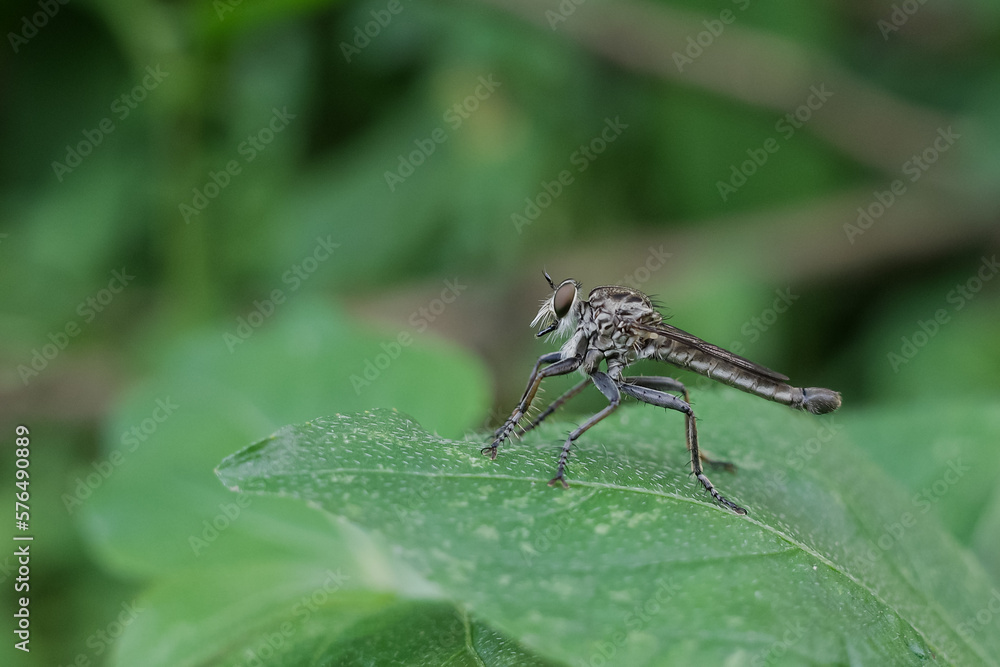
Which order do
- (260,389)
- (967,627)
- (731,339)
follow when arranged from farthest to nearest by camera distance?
(731,339), (260,389), (967,627)

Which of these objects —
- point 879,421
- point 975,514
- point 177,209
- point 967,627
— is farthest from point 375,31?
point 967,627

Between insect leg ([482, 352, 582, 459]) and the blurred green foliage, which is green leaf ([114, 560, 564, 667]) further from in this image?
the blurred green foliage

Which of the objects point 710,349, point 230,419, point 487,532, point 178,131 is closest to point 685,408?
point 710,349

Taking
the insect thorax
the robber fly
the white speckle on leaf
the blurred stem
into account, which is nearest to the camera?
the white speckle on leaf

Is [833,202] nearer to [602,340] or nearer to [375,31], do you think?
[375,31]

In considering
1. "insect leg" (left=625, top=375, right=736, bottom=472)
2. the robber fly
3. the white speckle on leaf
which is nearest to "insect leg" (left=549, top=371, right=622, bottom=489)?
the robber fly

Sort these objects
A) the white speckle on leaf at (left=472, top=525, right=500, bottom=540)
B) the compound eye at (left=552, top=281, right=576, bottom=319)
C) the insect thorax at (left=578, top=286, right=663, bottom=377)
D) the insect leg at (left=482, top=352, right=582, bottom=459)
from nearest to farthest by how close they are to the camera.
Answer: the white speckle on leaf at (left=472, top=525, right=500, bottom=540) → the insect leg at (left=482, top=352, right=582, bottom=459) → the insect thorax at (left=578, top=286, right=663, bottom=377) → the compound eye at (left=552, top=281, right=576, bottom=319)

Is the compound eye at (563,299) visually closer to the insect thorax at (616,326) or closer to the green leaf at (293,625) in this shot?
the insect thorax at (616,326)
